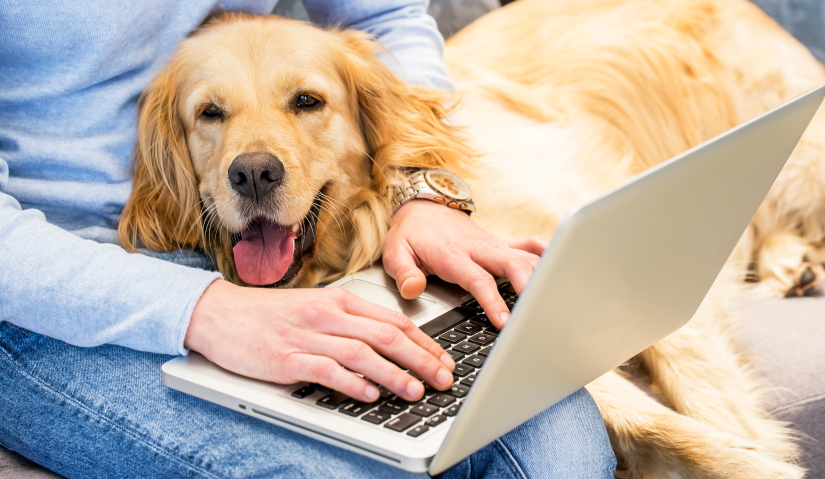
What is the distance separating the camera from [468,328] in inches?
37.4

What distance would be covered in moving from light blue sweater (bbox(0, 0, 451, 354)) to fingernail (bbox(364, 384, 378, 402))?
0.86 feet

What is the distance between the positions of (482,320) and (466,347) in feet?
0.28

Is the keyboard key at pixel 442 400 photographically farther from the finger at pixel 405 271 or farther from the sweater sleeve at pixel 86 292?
the sweater sleeve at pixel 86 292

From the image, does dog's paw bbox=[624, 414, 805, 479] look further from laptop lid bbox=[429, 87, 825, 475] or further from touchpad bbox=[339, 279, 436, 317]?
touchpad bbox=[339, 279, 436, 317]

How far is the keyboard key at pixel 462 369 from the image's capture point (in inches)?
32.7

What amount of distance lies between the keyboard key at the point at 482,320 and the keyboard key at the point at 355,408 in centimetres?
25

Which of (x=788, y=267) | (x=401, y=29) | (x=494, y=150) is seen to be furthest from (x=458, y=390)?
(x=788, y=267)

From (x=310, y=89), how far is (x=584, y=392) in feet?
2.32

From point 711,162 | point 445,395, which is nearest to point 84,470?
point 445,395

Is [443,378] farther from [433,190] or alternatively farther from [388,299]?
[433,190]

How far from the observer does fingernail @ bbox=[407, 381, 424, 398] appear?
76 centimetres

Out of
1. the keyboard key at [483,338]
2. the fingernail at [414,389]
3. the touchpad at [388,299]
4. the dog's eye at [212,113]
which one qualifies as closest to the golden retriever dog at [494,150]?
the dog's eye at [212,113]

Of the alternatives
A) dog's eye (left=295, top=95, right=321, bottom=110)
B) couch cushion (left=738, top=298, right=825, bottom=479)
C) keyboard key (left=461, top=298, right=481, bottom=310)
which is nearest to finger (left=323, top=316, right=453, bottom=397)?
keyboard key (left=461, top=298, right=481, bottom=310)

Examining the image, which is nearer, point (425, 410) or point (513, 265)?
point (425, 410)
